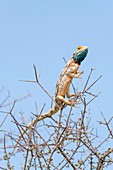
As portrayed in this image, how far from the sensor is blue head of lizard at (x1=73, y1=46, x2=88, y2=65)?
17.6 ft

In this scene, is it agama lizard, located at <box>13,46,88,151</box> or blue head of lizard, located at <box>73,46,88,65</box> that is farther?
blue head of lizard, located at <box>73,46,88,65</box>

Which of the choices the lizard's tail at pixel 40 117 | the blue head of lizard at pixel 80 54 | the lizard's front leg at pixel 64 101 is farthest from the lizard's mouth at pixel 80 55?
the lizard's tail at pixel 40 117

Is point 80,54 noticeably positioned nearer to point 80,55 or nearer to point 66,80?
point 80,55

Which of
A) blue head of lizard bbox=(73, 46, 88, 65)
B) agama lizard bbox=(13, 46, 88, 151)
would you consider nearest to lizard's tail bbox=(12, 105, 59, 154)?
agama lizard bbox=(13, 46, 88, 151)

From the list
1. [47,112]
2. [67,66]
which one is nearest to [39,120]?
[47,112]

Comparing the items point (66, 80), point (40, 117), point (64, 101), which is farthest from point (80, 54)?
point (40, 117)

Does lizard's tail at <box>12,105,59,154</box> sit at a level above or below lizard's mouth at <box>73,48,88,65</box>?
below

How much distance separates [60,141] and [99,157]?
41 centimetres

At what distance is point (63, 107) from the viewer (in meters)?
5.05

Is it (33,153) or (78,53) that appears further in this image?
(78,53)

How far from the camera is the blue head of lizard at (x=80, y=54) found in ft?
17.6

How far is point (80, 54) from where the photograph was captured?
538cm

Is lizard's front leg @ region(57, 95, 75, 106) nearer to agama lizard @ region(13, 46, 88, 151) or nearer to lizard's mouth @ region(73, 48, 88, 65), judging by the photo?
agama lizard @ region(13, 46, 88, 151)

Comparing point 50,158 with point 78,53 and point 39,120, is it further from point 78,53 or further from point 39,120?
point 78,53
